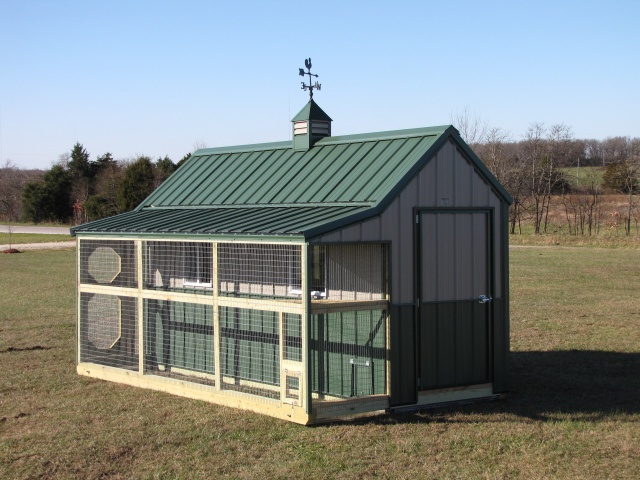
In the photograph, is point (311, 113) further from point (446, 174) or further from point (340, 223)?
point (340, 223)

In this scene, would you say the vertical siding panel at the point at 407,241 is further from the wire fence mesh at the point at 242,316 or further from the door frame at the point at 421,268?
the wire fence mesh at the point at 242,316

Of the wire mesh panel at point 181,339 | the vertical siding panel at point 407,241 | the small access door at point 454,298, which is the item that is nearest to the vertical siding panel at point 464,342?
the small access door at point 454,298

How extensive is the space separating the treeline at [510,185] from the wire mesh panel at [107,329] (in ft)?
116

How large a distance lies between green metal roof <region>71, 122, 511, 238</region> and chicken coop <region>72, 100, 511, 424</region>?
1.4 inches

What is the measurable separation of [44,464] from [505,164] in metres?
47.7

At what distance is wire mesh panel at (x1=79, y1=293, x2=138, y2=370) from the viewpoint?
11.7 metres

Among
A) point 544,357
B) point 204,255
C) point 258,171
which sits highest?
point 258,171

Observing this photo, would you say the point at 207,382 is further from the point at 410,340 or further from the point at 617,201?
the point at 617,201

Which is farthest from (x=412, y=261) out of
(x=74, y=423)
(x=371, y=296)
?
(x=74, y=423)

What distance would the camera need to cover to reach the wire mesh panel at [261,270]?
1040 centimetres

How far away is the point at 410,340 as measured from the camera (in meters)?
9.54

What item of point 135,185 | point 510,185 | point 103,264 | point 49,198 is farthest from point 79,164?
point 103,264

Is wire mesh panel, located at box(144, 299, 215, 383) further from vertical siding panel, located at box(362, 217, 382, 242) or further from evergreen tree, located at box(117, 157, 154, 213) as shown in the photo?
evergreen tree, located at box(117, 157, 154, 213)

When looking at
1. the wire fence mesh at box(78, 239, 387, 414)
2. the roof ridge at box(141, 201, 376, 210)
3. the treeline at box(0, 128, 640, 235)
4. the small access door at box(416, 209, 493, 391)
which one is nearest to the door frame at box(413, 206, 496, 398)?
the small access door at box(416, 209, 493, 391)
